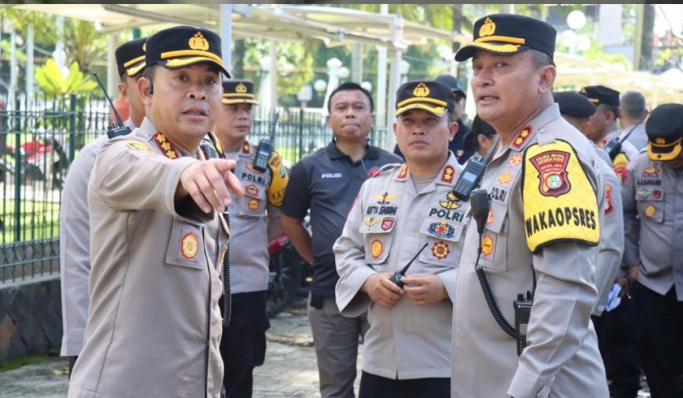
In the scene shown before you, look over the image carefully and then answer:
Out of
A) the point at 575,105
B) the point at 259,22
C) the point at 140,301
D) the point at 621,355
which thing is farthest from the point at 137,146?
the point at 259,22

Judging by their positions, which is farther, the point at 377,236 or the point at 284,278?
the point at 284,278

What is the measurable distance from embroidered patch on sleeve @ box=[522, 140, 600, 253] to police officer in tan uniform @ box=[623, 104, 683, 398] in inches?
151

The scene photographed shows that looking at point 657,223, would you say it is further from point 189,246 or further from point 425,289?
point 189,246

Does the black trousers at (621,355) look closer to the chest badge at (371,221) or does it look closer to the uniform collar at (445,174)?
the uniform collar at (445,174)

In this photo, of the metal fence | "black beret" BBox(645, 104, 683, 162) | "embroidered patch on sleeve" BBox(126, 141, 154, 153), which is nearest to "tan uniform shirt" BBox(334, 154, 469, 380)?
"embroidered patch on sleeve" BBox(126, 141, 154, 153)

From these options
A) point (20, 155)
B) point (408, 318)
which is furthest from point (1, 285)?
point (408, 318)

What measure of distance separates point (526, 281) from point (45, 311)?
6.38 meters

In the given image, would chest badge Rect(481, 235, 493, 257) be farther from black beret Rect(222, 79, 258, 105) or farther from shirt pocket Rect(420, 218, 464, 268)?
black beret Rect(222, 79, 258, 105)

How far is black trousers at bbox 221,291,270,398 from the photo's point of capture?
642 cm

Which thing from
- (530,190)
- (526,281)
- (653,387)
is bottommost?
(653,387)

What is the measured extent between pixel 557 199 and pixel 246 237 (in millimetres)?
3469

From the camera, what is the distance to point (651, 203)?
7.38 metres

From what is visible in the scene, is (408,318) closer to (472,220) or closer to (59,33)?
(472,220)

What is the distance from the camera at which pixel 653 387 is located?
24.2ft
